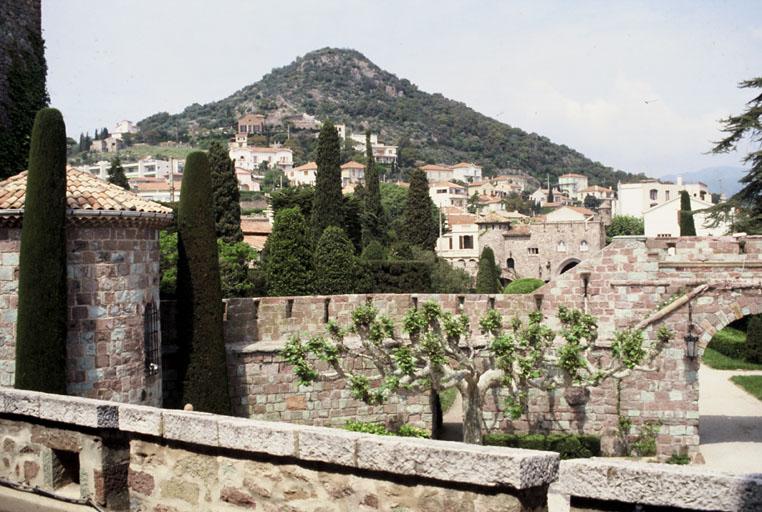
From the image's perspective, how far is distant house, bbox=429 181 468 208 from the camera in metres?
140

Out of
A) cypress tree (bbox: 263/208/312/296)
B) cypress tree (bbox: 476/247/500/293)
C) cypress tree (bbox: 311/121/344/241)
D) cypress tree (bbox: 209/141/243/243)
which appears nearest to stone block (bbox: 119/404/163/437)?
cypress tree (bbox: 263/208/312/296)

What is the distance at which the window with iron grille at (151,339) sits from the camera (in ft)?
48.3

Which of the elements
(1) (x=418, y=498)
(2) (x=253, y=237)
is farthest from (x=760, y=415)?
(2) (x=253, y=237)

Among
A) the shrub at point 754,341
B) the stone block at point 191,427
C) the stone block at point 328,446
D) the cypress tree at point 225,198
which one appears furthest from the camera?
the cypress tree at point 225,198

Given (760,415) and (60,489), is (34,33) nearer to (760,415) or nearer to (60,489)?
(60,489)

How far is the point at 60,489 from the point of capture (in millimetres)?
5980

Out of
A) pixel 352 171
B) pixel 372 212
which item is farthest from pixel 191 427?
pixel 352 171

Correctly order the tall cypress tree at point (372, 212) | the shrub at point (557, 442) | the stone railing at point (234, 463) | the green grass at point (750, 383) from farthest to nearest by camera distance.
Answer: the tall cypress tree at point (372, 212)
the green grass at point (750, 383)
the shrub at point (557, 442)
the stone railing at point (234, 463)

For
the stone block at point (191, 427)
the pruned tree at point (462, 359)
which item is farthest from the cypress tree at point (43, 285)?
the stone block at point (191, 427)

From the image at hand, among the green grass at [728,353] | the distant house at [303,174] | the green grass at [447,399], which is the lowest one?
the green grass at [447,399]

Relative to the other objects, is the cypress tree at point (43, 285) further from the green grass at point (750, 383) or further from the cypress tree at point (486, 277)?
the cypress tree at point (486, 277)

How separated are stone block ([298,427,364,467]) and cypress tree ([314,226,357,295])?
1270 inches

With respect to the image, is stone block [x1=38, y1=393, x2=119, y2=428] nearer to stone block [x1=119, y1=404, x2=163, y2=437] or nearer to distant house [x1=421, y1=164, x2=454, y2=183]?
stone block [x1=119, y1=404, x2=163, y2=437]

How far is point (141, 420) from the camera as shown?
5.55m
